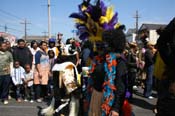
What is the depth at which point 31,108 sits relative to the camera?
8352 millimetres

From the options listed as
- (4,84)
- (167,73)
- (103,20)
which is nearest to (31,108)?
(4,84)

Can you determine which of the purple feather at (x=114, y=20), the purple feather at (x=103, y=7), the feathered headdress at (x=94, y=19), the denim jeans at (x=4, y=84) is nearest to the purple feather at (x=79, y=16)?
the feathered headdress at (x=94, y=19)

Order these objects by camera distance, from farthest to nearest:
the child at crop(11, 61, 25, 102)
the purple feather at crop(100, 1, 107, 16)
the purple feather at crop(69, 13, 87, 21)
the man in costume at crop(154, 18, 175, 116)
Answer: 1. the child at crop(11, 61, 25, 102)
2. the purple feather at crop(69, 13, 87, 21)
3. the purple feather at crop(100, 1, 107, 16)
4. the man in costume at crop(154, 18, 175, 116)

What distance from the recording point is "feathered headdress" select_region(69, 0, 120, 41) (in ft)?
15.1

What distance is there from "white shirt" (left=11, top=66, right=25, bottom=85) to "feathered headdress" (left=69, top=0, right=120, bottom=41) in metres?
4.92

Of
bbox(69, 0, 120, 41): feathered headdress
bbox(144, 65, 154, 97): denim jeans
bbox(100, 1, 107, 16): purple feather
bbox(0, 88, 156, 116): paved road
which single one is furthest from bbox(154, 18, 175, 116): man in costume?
bbox(144, 65, 154, 97): denim jeans

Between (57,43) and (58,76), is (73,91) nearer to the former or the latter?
(58,76)

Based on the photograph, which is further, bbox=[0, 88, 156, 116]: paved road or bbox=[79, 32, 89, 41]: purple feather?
bbox=[0, 88, 156, 116]: paved road

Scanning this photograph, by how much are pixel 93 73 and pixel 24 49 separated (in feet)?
21.1

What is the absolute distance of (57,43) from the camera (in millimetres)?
10031

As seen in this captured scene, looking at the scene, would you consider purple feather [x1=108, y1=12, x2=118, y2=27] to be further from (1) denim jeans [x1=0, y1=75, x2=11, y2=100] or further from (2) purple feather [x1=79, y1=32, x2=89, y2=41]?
(1) denim jeans [x1=0, y1=75, x2=11, y2=100]

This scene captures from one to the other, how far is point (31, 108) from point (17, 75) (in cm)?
161

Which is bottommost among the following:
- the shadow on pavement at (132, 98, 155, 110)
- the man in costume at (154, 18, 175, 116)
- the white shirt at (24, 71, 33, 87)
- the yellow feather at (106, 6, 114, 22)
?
the shadow on pavement at (132, 98, 155, 110)

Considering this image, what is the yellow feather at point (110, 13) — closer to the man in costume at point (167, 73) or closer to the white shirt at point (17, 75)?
the man in costume at point (167, 73)
